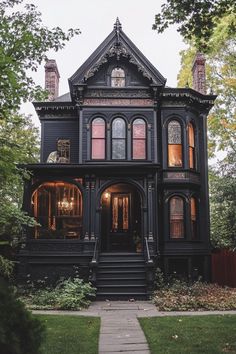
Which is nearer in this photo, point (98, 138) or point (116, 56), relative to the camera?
point (98, 138)

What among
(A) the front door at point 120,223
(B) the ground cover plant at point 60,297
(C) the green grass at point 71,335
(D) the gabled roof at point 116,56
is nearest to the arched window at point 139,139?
(D) the gabled roof at point 116,56

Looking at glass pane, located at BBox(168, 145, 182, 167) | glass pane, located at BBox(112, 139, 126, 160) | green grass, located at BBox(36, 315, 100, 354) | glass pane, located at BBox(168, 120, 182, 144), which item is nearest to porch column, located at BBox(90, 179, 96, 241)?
glass pane, located at BBox(112, 139, 126, 160)

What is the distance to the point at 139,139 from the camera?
1803cm

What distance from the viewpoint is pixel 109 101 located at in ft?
59.7

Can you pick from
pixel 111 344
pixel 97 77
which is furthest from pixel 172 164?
pixel 111 344

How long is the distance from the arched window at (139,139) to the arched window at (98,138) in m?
1.33

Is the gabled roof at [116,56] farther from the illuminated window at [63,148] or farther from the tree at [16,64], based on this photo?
the tree at [16,64]

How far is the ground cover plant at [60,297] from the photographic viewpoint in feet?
39.7

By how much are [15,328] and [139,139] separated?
15.0m

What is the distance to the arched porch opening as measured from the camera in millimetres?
18578

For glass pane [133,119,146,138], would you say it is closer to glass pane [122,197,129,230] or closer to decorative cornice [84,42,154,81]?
decorative cornice [84,42,154,81]

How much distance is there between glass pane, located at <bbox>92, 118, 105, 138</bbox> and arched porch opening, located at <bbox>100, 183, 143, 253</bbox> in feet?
7.80

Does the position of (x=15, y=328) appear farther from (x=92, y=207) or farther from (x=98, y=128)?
(x=98, y=128)

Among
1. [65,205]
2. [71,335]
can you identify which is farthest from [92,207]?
[71,335]
